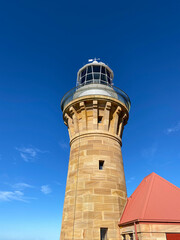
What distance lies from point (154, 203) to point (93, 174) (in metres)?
3.80

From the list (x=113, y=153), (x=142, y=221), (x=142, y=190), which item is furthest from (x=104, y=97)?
(x=142, y=221)

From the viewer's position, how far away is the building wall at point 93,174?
32.6ft

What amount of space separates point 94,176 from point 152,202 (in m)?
3.58

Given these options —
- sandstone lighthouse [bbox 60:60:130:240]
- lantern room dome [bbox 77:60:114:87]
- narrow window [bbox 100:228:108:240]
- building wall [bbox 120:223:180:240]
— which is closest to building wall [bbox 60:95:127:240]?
sandstone lighthouse [bbox 60:60:130:240]

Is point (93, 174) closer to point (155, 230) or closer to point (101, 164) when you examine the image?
point (101, 164)

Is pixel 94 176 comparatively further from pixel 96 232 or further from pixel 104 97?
pixel 104 97

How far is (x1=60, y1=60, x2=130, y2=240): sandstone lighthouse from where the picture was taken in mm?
9922

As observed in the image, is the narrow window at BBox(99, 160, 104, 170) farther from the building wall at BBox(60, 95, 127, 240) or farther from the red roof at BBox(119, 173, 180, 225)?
the red roof at BBox(119, 173, 180, 225)

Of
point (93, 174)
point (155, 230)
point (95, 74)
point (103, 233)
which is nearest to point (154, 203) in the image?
point (155, 230)

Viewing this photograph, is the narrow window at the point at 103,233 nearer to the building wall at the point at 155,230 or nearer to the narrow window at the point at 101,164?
the building wall at the point at 155,230

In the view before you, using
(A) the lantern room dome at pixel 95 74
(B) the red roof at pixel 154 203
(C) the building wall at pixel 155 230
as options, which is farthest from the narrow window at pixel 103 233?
(A) the lantern room dome at pixel 95 74

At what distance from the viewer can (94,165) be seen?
11570 millimetres

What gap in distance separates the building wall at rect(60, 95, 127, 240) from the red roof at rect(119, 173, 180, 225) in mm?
989

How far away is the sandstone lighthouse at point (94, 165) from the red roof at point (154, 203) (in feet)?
3.26
